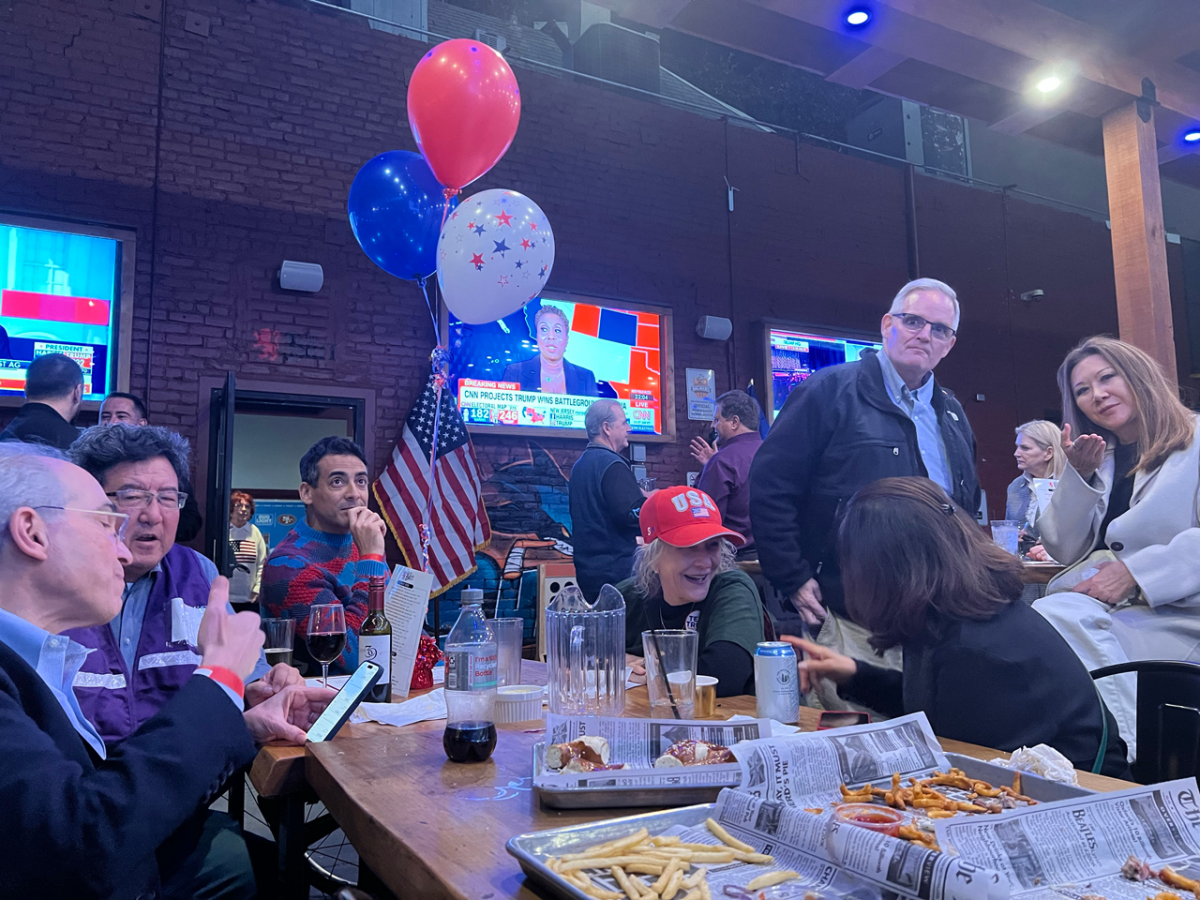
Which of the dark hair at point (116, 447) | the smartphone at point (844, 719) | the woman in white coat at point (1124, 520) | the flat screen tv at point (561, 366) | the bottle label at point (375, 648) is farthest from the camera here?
the flat screen tv at point (561, 366)

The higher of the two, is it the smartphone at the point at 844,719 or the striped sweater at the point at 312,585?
the striped sweater at the point at 312,585

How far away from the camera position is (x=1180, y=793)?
89 centimetres

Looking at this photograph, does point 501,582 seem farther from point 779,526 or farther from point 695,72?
point 695,72

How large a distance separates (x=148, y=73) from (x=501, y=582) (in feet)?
12.1

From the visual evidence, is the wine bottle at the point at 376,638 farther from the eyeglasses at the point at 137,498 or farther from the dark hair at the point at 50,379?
the dark hair at the point at 50,379

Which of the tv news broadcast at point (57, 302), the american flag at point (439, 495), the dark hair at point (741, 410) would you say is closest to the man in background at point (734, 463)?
the dark hair at point (741, 410)

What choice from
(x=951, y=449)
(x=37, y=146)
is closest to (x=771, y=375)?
(x=951, y=449)

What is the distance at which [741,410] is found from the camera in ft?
14.7

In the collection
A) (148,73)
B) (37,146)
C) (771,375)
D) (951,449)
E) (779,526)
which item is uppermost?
(148,73)

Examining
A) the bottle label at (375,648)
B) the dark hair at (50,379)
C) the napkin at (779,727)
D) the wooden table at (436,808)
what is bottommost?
the wooden table at (436,808)

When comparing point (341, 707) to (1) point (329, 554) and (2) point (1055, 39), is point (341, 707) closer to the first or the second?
(1) point (329, 554)

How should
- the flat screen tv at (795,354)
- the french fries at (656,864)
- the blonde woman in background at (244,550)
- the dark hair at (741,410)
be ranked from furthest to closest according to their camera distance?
the flat screen tv at (795,354) < the blonde woman in background at (244,550) < the dark hair at (741,410) < the french fries at (656,864)

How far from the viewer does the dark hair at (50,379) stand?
3.70 m

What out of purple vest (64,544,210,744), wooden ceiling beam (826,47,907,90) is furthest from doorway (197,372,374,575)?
wooden ceiling beam (826,47,907,90)
